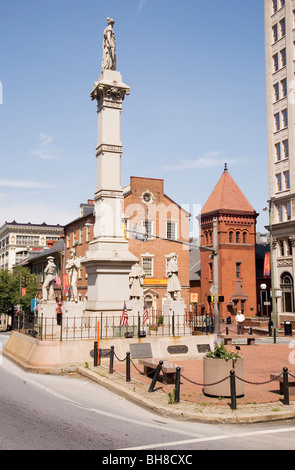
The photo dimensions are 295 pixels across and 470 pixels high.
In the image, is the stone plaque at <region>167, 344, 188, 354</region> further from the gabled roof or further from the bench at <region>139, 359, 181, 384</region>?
the gabled roof

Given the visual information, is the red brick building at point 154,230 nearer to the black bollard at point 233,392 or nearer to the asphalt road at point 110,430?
the asphalt road at point 110,430

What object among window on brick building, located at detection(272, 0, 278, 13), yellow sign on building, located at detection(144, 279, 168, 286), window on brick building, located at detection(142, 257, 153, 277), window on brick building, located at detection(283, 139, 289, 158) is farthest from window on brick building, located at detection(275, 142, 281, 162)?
yellow sign on building, located at detection(144, 279, 168, 286)

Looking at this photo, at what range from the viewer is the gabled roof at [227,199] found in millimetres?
56875

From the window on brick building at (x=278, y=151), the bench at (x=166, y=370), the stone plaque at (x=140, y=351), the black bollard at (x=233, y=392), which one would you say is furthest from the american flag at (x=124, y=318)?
the window on brick building at (x=278, y=151)

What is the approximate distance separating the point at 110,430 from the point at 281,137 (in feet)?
144

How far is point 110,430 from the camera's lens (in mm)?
8703

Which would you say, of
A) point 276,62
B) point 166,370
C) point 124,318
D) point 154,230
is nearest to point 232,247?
point 154,230

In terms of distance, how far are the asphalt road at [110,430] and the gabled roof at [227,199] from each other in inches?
1829

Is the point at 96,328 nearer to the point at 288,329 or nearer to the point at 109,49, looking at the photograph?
the point at 109,49

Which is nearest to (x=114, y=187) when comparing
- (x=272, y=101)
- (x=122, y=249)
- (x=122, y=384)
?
(x=122, y=249)

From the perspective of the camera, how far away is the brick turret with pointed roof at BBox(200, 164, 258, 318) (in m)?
Answer: 54.2

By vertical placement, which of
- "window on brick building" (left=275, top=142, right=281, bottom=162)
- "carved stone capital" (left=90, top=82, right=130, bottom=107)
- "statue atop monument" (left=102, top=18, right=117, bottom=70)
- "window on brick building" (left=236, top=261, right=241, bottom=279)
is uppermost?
"window on brick building" (left=275, top=142, right=281, bottom=162)

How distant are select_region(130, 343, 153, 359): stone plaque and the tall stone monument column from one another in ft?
7.87
